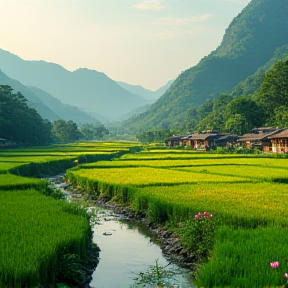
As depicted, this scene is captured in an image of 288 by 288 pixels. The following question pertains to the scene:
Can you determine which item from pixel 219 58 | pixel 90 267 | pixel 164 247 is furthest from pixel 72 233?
pixel 219 58

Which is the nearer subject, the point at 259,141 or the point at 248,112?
the point at 259,141

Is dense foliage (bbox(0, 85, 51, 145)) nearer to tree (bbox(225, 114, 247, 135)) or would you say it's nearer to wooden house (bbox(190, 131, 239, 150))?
wooden house (bbox(190, 131, 239, 150))

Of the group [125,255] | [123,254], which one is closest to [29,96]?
[123,254]

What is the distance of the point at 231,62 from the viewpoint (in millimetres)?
174125

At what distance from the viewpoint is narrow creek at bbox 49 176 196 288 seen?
344 inches

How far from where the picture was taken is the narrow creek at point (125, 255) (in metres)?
8.75

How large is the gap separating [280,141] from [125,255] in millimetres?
38133

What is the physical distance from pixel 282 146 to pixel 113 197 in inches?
1264

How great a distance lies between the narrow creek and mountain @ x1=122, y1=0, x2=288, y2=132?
13488 cm

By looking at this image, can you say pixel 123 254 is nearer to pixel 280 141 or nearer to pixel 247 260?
pixel 247 260

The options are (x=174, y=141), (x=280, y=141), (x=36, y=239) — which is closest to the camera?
(x=36, y=239)

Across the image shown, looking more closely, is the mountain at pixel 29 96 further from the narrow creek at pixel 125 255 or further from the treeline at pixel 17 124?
the narrow creek at pixel 125 255

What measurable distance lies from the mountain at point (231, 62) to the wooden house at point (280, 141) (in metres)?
101

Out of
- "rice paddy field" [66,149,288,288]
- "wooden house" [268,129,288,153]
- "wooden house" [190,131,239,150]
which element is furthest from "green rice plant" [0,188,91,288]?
"wooden house" [190,131,239,150]
